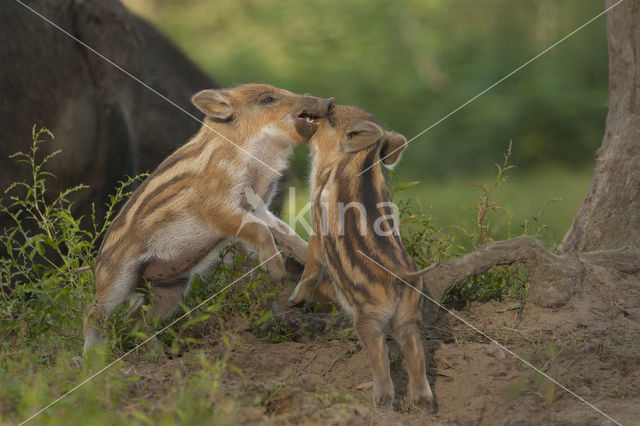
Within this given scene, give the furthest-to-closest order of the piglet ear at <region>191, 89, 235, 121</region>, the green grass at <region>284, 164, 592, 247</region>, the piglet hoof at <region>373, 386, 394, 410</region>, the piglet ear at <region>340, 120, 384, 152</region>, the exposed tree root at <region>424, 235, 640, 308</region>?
1. the green grass at <region>284, 164, 592, 247</region>
2. the piglet ear at <region>191, 89, 235, 121</region>
3. the exposed tree root at <region>424, 235, 640, 308</region>
4. the piglet ear at <region>340, 120, 384, 152</region>
5. the piglet hoof at <region>373, 386, 394, 410</region>

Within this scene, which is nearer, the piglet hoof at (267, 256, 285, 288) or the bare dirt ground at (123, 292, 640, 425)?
the bare dirt ground at (123, 292, 640, 425)

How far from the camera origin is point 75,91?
5.32 m

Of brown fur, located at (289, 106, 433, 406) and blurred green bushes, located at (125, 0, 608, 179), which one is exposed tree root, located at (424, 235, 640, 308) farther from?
blurred green bushes, located at (125, 0, 608, 179)

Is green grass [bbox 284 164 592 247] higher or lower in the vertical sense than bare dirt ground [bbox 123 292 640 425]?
lower

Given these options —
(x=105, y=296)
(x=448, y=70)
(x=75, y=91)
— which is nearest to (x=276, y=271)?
(x=105, y=296)

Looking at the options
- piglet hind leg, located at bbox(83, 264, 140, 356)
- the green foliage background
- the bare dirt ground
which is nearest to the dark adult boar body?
piglet hind leg, located at bbox(83, 264, 140, 356)

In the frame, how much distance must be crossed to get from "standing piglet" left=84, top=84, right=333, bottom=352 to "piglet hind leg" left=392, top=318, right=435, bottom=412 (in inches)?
29.3

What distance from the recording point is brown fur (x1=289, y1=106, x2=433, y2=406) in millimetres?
3352

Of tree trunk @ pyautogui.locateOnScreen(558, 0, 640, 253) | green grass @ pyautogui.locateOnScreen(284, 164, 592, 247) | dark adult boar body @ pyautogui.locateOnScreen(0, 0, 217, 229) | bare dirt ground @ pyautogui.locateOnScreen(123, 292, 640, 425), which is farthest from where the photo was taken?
green grass @ pyautogui.locateOnScreen(284, 164, 592, 247)

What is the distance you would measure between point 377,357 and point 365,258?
0.37 meters

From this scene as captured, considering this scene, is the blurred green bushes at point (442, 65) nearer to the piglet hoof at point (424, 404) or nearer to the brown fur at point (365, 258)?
the brown fur at point (365, 258)

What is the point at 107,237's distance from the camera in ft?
13.2

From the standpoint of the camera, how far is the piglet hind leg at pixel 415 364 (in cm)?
332

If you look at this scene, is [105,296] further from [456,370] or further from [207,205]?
[456,370]
